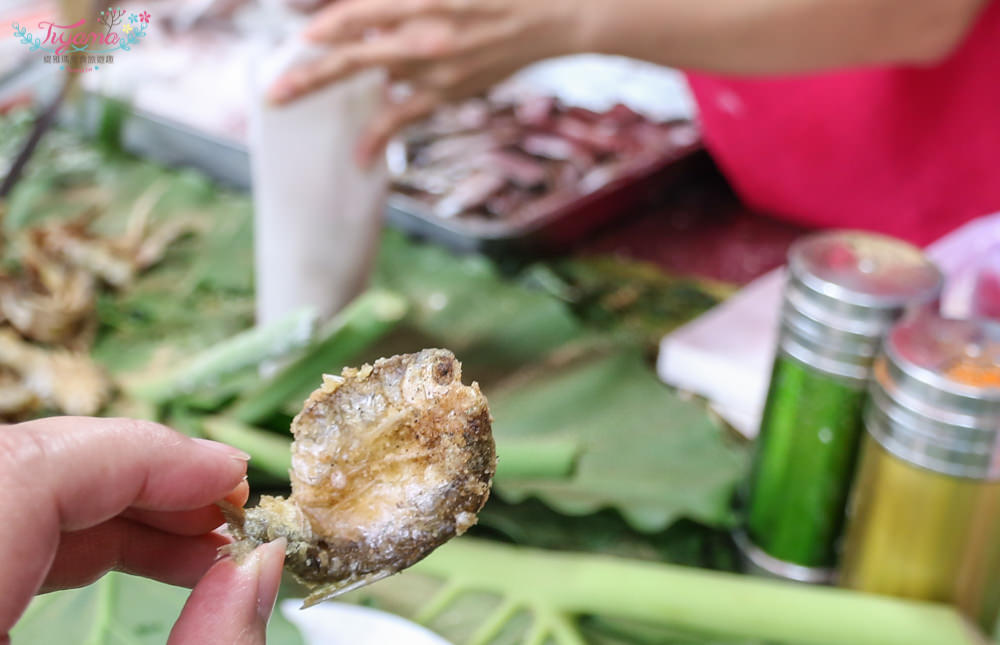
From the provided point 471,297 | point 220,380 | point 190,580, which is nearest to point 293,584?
point 190,580

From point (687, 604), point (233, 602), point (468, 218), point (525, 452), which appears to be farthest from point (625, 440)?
point (233, 602)

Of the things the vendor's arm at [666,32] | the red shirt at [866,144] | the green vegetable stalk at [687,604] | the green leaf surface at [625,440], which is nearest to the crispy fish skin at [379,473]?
the green vegetable stalk at [687,604]

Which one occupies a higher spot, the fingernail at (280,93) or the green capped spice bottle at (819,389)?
the fingernail at (280,93)

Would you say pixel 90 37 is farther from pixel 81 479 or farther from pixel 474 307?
pixel 81 479

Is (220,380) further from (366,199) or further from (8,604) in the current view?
(8,604)

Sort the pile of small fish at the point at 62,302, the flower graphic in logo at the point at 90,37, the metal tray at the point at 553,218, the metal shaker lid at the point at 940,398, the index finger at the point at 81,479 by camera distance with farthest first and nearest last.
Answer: the metal tray at the point at 553,218
the flower graphic in logo at the point at 90,37
the pile of small fish at the point at 62,302
the metal shaker lid at the point at 940,398
the index finger at the point at 81,479

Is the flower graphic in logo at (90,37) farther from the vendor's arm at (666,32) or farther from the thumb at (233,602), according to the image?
the thumb at (233,602)
